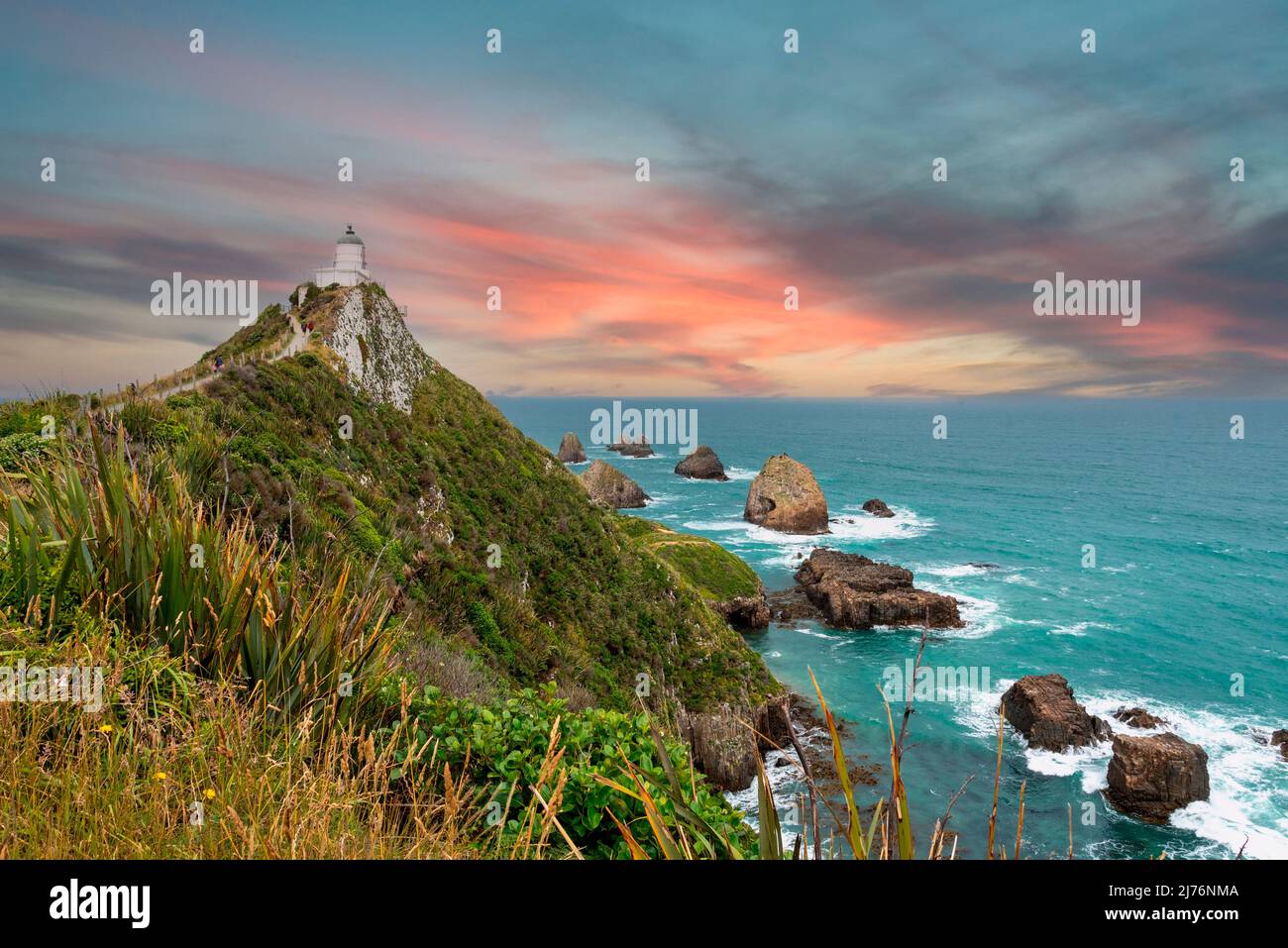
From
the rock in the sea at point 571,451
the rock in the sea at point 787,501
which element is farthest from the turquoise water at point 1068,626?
the rock in the sea at point 571,451

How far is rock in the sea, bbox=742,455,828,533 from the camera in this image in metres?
75.7

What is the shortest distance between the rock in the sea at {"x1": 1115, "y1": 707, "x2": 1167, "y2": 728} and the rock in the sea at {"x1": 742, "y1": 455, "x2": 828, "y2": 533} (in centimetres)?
4175

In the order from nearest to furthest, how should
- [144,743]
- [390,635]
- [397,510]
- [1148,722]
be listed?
[144,743], [390,635], [397,510], [1148,722]

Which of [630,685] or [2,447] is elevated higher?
[2,447]

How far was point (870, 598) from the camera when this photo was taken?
47.5 m

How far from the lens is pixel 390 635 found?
5.61 m

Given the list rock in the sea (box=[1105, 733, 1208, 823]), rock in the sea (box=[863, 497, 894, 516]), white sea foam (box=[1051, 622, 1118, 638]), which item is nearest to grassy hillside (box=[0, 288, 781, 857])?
rock in the sea (box=[1105, 733, 1208, 823])

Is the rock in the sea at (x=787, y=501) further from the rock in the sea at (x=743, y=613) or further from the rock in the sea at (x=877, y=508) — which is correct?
the rock in the sea at (x=743, y=613)

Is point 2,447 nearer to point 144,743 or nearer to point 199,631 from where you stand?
point 199,631

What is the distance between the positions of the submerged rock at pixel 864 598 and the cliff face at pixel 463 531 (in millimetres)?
18185

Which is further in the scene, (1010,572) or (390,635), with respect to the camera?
(1010,572)
